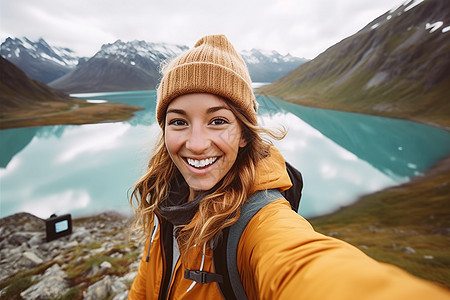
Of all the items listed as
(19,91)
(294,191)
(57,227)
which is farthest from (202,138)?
(19,91)

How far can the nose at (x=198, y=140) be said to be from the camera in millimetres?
2045

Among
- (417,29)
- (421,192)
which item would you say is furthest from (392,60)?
(421,192)

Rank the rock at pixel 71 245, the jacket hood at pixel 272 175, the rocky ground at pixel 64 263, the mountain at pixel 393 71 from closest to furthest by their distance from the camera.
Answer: the jacket hood at pixel 272 175
the rocky ground at pixel 64 263
the rock at pixel 71 245
the mountain at pixel 393 71

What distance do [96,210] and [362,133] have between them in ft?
137

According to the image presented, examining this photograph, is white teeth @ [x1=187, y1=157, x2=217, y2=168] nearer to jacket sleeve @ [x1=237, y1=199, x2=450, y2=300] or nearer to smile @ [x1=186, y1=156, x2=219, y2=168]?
smile @ [x1=186, y1=156, x2=219, y2=168]

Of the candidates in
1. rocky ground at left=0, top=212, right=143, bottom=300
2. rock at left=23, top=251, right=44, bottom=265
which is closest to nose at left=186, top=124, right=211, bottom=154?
rocky ground at left=0, top=212, right=143, bottom=300

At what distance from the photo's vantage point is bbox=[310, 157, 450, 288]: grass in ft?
23.5

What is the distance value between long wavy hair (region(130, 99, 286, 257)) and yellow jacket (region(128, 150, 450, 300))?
13 cm

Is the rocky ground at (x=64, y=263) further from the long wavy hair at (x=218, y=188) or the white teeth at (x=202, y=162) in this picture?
the white teeth at (x=202, y=162)

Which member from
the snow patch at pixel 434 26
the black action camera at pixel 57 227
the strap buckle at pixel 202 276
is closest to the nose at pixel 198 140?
the strap buckle at pixel 202 276

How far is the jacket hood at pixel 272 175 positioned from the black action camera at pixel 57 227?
31.4 ft

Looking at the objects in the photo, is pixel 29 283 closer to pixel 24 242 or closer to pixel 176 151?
pixel 24 242

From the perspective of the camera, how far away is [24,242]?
823cm

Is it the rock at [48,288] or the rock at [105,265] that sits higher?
the rock at [48,288]
